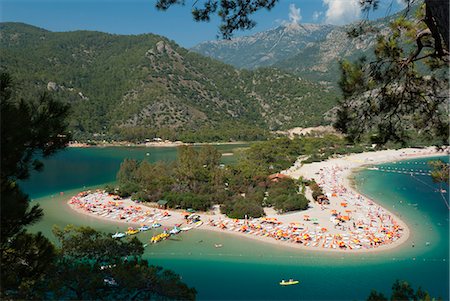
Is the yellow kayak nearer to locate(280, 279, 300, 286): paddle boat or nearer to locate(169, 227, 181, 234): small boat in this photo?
locate(169, 227, 181, 234): small boat

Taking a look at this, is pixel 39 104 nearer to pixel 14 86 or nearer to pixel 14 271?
pixel 14 86

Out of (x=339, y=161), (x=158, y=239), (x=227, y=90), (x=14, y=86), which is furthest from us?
(x=227, y=90)

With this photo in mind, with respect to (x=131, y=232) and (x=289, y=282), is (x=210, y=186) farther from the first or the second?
(x=289, y=282)

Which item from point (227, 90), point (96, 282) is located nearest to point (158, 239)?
point (96, 282)

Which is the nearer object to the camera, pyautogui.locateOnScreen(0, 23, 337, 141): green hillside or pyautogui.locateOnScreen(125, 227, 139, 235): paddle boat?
pyautogui.locateOnScreen(125, 227, 139, 235): paddle boat

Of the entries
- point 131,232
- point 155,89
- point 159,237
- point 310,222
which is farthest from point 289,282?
point 155,89

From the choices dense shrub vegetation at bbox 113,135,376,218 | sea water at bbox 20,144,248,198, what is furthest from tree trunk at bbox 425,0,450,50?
sea water at bbox 20,144,248,198
